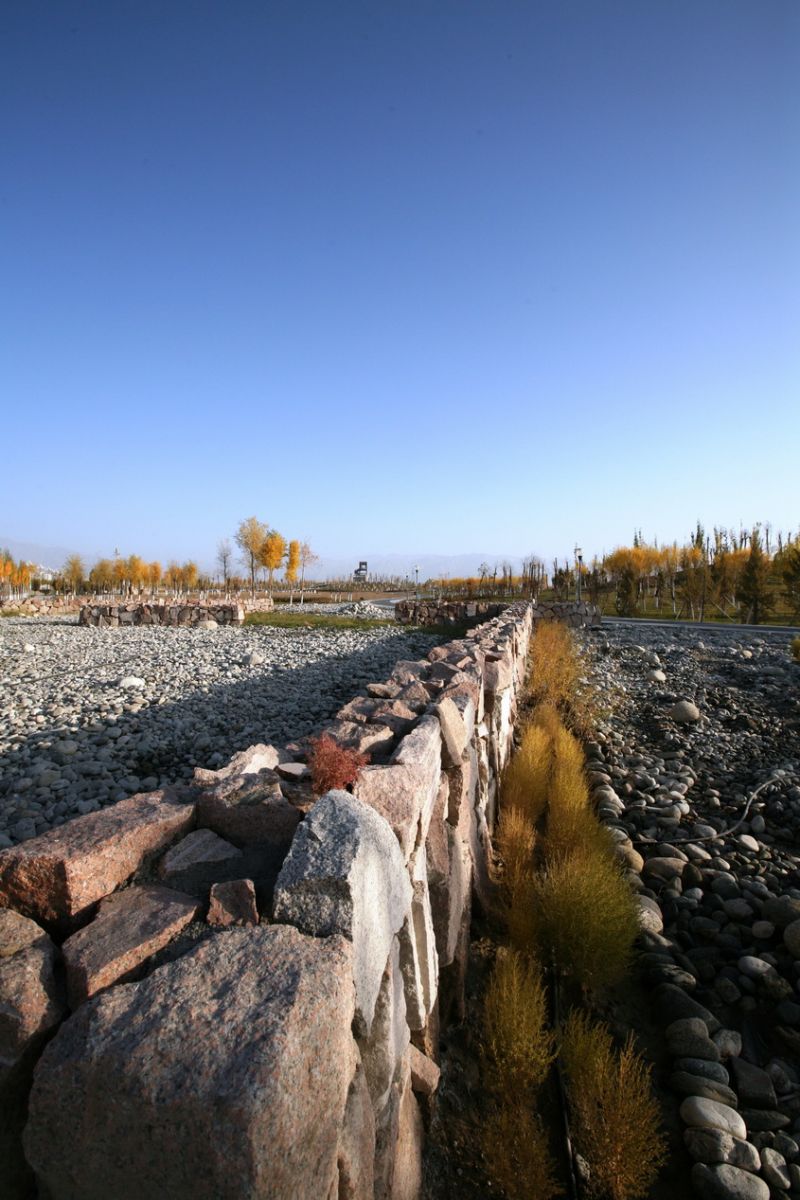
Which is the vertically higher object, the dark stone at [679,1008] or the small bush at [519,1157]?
the small bush at [519,1157]

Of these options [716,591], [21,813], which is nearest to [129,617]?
[21,813]

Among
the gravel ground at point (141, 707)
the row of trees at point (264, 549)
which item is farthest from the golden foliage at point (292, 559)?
the gravel ground at point (141, 707)

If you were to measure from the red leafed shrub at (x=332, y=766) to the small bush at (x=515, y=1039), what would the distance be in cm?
138

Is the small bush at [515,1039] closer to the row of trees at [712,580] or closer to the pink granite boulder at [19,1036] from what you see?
the pink granite boulder at [19,1036]

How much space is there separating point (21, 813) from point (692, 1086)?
209 inches

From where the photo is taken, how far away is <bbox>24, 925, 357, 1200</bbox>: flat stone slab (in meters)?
1.25

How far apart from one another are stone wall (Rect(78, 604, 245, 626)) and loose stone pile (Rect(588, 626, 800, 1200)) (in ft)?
64.9

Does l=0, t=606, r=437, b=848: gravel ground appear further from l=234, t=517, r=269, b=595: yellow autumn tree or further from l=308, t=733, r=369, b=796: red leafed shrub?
l=234, t=517, r=269, b=595: yellow autumn tree

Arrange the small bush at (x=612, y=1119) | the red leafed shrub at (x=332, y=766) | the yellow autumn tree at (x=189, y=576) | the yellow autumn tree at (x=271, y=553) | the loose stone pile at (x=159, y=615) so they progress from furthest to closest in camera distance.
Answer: the yellow autumn tree at (x=189, y=576), the yellow autumn tree at (x=271, y=553), the loose stone pile at (x=159, y=615), the red leafed shrub at (x=332, y=766), the small bush at (x=612, y=1119)

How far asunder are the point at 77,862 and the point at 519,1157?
2163mm

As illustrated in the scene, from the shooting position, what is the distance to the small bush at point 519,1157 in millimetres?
2371

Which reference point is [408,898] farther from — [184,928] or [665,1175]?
[665,1175]

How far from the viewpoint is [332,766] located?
2934mm

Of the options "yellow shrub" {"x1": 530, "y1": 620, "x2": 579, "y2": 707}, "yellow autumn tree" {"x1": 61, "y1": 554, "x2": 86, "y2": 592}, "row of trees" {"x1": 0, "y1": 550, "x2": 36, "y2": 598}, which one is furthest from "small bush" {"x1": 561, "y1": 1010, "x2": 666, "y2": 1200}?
"yellow autumn tree" {"x1": 61, "y1": 554, "x2": 86, "y2": 592}
